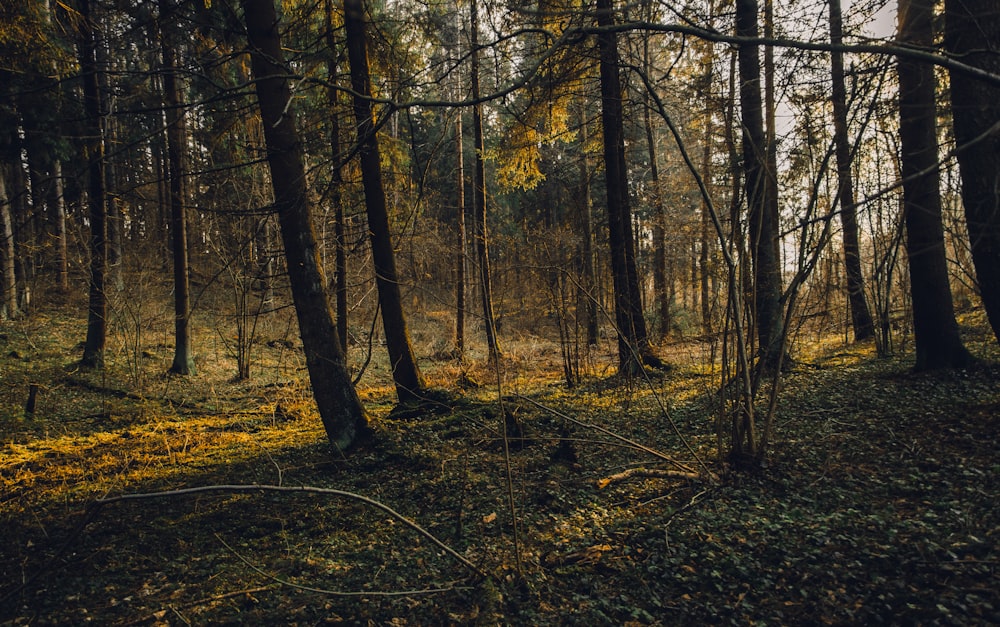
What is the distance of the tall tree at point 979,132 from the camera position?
4066 millimetres

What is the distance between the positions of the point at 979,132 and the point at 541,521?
192 inches

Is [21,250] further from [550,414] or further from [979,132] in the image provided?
[979,132]

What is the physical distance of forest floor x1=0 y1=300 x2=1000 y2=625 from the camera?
10.2 feet

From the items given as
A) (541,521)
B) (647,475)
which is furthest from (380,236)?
(647,475)

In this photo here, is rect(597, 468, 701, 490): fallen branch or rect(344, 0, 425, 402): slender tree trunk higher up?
rect(344, 0, 425, 402): slender tree trunk

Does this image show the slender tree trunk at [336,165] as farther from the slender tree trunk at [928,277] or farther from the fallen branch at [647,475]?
the slender tree trunk at [928,277]

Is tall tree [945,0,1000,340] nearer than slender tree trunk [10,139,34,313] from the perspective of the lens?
Yes

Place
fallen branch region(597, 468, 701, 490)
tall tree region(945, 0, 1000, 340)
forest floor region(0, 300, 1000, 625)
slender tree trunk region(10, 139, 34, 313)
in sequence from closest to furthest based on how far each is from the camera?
forest floor region(0, 300, 1000, 625), tall tree region(945, 0, 1000, 340), fallen branch region(597, 468, 701, 490), slender tree trunk region(10, 139, 34, 313)

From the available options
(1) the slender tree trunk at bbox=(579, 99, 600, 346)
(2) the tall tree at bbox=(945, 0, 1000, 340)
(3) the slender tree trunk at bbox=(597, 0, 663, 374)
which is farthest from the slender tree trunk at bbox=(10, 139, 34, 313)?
(2) the tall tree at bbox=(945, 0, 1000, 340)

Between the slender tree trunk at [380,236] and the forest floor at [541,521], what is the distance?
0.77 m

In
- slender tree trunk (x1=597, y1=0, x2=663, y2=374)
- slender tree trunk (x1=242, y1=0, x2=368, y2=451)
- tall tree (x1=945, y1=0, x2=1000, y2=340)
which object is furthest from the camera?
slender tree trunk (x1=597, y1=0, x2=663, y2=374)

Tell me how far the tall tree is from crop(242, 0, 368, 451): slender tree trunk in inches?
247

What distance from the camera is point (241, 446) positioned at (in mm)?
7211

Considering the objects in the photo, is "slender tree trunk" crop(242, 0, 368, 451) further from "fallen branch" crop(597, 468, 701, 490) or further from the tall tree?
the tall tree
